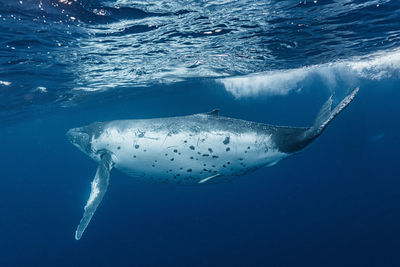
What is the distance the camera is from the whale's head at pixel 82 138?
269 inches

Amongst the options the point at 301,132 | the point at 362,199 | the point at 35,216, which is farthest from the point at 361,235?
the point at 35,216

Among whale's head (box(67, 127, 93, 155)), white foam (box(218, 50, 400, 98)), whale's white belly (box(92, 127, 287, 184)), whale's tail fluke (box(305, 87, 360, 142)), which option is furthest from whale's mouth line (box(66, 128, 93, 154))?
white foam (box(218, 50, 400, 98))

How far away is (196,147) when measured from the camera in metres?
4.97

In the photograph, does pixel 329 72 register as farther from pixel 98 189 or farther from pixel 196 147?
pixel 98 189

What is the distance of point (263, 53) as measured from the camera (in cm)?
1652

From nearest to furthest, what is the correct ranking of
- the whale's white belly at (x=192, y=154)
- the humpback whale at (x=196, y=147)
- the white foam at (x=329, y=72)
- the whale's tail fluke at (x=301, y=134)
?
the whale's tail fluke at (x=301, y=134) → the humpback whale at (x=196, y=147) → the whale's white belly at (x=192, y=154) → the white foam at (x=329, y=72)

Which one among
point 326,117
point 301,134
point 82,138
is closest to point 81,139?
point 82,138

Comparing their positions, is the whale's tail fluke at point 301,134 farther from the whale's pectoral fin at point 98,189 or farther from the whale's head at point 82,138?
the whale's head at point 82,138

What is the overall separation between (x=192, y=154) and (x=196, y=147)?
18 cm

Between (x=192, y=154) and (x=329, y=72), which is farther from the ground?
(x=192, y=154)

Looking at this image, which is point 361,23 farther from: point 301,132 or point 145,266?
point 145,266

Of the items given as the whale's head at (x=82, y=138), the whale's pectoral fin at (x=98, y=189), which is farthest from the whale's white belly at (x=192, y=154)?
the whale's head at (x=82, y=138)

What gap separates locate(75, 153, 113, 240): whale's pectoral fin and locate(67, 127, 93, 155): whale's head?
2.93 feet

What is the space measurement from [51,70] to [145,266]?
16.9 meters
